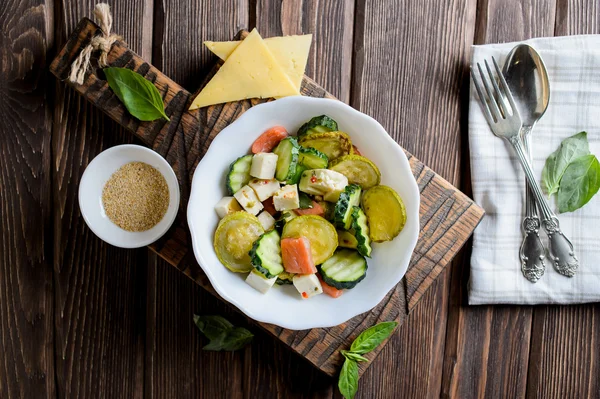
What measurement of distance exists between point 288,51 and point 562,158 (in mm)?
1070

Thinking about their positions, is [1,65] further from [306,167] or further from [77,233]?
[306,167]

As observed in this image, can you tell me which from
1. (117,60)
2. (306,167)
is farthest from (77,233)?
(306,167)

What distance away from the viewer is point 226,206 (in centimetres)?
162

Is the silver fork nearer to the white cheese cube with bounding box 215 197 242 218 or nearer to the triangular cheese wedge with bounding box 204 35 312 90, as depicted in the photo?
the triangular cheese wedge with bounding box 204 35 312 90

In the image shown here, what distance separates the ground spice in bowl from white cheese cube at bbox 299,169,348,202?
505 mm

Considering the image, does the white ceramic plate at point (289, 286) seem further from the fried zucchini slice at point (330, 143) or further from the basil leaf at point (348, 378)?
the basil leaf at point (348, 378)

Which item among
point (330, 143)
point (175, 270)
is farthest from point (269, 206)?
point (175, 270)

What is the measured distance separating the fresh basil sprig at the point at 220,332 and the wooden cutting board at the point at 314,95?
0.62 feet

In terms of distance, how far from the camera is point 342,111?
5.26ft

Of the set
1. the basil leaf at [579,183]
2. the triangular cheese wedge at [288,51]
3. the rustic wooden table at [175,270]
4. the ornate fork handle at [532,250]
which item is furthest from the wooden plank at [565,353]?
the triangular cheese wedge at [288,51]

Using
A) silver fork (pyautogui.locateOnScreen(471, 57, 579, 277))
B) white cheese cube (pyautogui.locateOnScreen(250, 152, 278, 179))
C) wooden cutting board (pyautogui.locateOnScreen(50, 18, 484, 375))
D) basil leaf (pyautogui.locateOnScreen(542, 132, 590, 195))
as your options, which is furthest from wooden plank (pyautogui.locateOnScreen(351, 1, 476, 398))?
white cheese cube (pyautogui.locateOnScreen(250, 152, 278, 179))

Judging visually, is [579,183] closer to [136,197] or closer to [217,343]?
[217,343]

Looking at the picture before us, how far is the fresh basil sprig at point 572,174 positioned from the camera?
6.28ft

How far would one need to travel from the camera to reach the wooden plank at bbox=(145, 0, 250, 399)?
1.95 m
